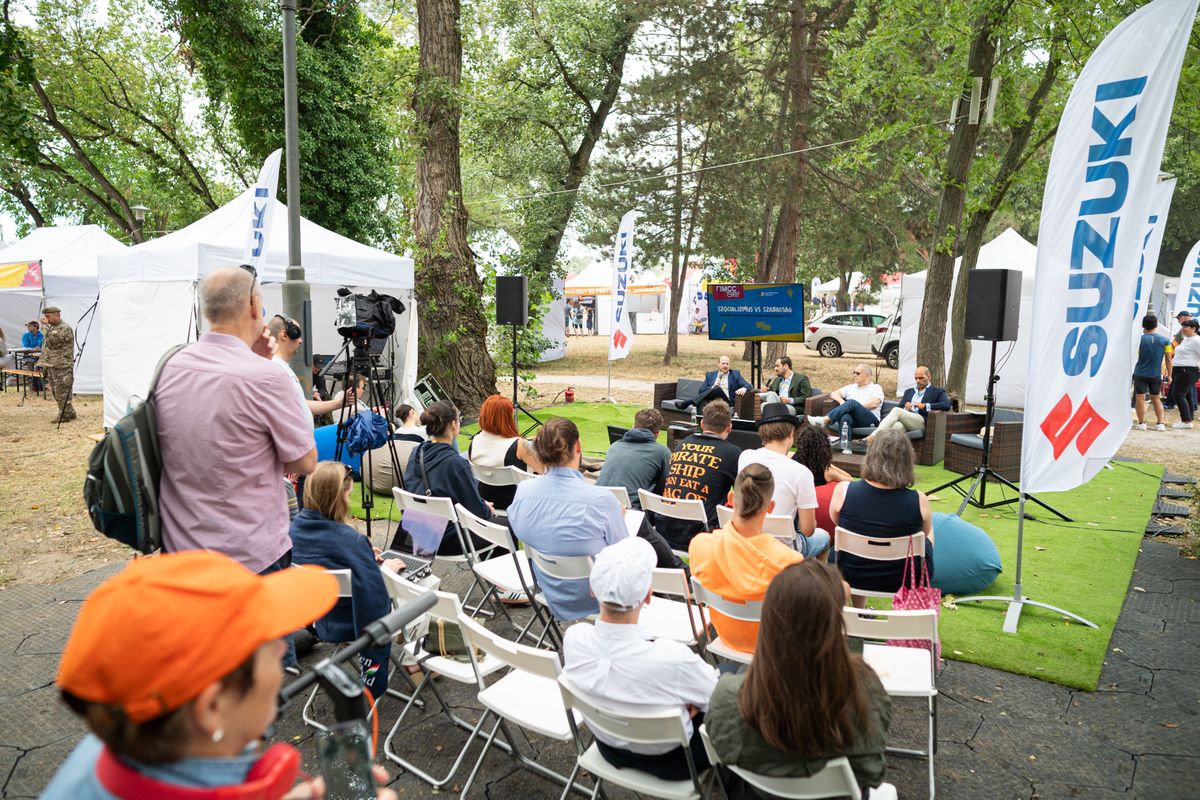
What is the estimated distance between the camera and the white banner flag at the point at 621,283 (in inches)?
517

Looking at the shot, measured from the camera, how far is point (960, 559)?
483 centimetres

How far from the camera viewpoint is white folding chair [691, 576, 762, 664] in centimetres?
284

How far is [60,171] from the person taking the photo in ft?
59.7

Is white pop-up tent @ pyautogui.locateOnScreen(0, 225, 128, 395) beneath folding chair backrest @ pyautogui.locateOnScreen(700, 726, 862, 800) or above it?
above

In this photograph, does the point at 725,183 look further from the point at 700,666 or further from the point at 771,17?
the point at 700,666

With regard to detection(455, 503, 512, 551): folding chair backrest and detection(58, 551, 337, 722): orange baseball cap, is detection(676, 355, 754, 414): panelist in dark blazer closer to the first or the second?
detection(455, 503, 512, 551): folding chair backrest

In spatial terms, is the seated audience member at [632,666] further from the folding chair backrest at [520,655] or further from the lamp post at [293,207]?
the lamp post at [293,207]

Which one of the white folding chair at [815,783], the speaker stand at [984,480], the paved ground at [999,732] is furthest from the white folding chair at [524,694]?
the speaker stand at [984,480]

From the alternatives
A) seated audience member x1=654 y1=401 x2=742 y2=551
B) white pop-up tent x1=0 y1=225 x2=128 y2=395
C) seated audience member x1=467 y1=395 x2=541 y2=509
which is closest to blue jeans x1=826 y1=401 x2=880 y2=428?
seated audience member x1=654 y1=401 x2=742 y2=551

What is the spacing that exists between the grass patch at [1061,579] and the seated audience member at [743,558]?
1.82m

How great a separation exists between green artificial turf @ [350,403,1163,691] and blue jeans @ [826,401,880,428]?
0.81 meters

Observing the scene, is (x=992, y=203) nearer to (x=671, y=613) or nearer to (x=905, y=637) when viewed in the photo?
(x=671, y=613)

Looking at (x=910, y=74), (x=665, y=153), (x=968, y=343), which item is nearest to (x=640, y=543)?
(x=910, y=74)

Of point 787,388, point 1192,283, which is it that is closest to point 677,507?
point 787,388
